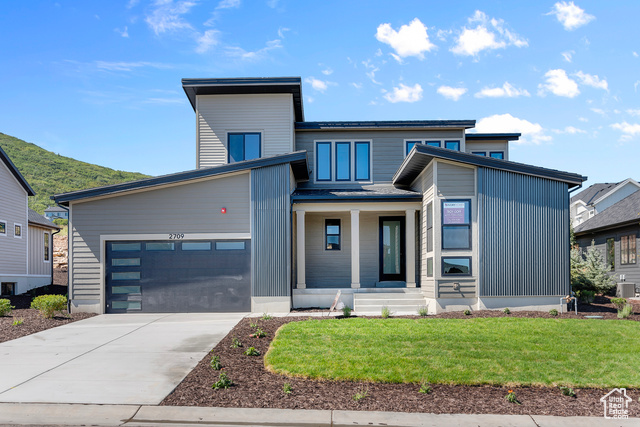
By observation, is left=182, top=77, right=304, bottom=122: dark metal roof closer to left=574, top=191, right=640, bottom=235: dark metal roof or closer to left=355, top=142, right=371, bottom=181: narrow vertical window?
left=355, top=142, right=371, bottom=181: narrow vertical window

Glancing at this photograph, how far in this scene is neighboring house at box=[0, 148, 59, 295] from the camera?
20891 millimetres

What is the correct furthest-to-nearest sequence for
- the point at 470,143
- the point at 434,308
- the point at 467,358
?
the point at 470,143
the point at 434,308
the point at 467,358

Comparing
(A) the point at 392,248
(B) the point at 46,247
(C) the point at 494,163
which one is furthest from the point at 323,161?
(B) the point at 46,247

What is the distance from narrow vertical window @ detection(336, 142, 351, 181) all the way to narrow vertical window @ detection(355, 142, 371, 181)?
295 mm

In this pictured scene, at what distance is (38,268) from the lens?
79.7 feet

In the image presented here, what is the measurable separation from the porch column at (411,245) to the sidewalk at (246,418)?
10146 millimetres

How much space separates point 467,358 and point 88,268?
11083 millimetres

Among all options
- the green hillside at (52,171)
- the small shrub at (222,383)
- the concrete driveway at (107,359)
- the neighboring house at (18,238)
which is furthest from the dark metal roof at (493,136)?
the green hillside at (52,171)

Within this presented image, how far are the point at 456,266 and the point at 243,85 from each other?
927cm

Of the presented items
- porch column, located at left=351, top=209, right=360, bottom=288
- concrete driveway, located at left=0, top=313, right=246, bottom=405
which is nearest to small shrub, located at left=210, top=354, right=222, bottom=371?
concrete driveway, located at left=0, top=313, right=246, bottom=405

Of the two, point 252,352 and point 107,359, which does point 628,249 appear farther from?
point 107,359

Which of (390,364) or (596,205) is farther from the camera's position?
(596,205)

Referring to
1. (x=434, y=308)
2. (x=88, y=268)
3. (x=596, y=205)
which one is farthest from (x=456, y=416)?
(x=596, y=205)

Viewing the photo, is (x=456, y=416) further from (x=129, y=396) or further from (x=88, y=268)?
(x=88, y=268)
